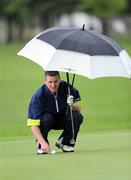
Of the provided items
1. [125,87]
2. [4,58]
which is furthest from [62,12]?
[125,87]

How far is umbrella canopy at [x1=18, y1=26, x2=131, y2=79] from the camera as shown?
8.45 metres

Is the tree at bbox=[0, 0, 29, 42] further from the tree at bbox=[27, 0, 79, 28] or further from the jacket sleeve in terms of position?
the jacket sleeve

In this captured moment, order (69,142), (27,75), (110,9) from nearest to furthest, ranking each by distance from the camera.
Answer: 1. (69,142)
2. (27,75)
3. (110,9)

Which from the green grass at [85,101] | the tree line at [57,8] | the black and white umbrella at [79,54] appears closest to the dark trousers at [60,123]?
the black and white umbrella at [79,54]

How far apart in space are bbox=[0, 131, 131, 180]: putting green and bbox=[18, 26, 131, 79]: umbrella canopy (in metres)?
0.86

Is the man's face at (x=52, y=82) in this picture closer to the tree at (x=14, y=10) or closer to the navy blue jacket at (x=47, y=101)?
the navy blue jacket at (x=47, y=101)

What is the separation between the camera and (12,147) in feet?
31.5

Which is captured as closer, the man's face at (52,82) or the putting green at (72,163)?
the putting green at (72,163)

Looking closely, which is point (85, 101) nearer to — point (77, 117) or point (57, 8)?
point (77, 117)

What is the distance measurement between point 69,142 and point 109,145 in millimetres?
768

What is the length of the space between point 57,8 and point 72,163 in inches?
2695

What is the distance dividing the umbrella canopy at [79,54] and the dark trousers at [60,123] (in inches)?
25.5

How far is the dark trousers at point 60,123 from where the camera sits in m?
8.80

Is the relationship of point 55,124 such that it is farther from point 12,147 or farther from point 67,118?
point 12,147
